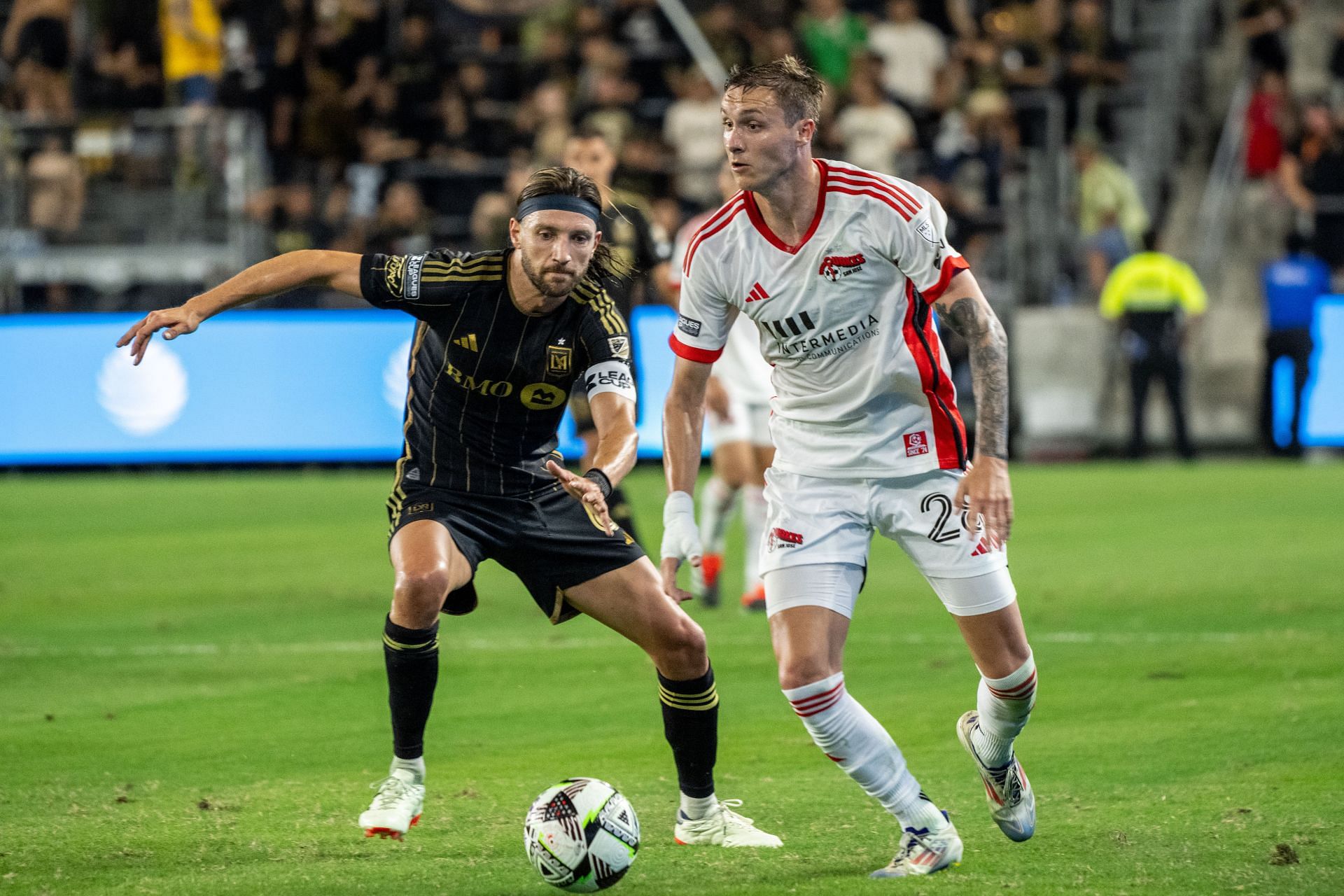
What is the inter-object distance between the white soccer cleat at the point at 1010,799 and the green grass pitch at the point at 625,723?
74mm

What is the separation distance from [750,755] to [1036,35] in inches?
611

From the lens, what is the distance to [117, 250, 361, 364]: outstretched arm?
5.60m

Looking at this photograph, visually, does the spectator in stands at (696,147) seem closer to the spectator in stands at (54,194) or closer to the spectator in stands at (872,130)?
the spectator in stands at (872,130)

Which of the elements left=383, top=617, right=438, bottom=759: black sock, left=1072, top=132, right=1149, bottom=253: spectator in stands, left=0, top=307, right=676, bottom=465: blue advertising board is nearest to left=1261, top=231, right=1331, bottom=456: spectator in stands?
left=1072, top=132, right=1149, bottom=253: spectator in stands

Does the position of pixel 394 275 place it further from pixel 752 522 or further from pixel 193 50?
pixel 193 50

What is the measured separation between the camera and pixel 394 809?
229 inches

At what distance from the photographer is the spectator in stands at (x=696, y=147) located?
19.5 meters

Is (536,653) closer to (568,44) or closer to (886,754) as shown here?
(886,754)

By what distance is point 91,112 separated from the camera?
2088 centimetres

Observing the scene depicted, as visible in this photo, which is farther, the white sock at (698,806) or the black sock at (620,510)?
the black sock at (620,510)

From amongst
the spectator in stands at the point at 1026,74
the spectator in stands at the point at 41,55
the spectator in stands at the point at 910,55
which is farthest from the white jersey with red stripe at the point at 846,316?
the spectator in stands at the point at 41,55

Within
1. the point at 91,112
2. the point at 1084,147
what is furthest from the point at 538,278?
the point at 91,112

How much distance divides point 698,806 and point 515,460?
1.33 metres

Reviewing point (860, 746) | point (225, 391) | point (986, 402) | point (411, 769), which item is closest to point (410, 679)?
point (411, 769)
